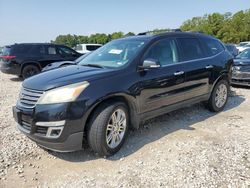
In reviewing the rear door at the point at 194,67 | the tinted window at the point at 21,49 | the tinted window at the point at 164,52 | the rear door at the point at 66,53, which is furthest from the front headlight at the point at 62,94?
the rear door at the point at 66,53

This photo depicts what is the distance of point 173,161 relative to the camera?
3.50 m

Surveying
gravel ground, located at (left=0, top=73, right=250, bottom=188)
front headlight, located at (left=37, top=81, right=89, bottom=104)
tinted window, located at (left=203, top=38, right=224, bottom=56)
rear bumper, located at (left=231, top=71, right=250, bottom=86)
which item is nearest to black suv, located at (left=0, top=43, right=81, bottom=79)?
gravel ground, located at (left=0, top=73, right=250, bottom=188)

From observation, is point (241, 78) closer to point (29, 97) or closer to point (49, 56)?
point (29, 97)

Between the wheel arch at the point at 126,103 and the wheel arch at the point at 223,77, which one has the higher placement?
the wheel arch at the point at 223,77

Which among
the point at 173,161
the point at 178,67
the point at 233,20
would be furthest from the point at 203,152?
the point at 233,20

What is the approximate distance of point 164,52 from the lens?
4.45m

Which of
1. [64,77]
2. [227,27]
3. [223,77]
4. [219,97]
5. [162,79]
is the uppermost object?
[227,27]

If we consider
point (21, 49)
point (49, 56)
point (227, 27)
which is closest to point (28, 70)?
point (21, 49)

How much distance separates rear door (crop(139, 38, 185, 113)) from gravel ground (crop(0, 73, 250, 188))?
59 cm

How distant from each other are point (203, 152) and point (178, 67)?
1564mm

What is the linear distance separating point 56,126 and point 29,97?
593 millimetres

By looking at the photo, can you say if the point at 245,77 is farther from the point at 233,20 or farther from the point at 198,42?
the point at 233,20

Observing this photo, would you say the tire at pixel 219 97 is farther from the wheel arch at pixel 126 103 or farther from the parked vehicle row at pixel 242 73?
the parked vehicle row at pixel 242 73

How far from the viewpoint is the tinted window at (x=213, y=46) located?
5549 mm
